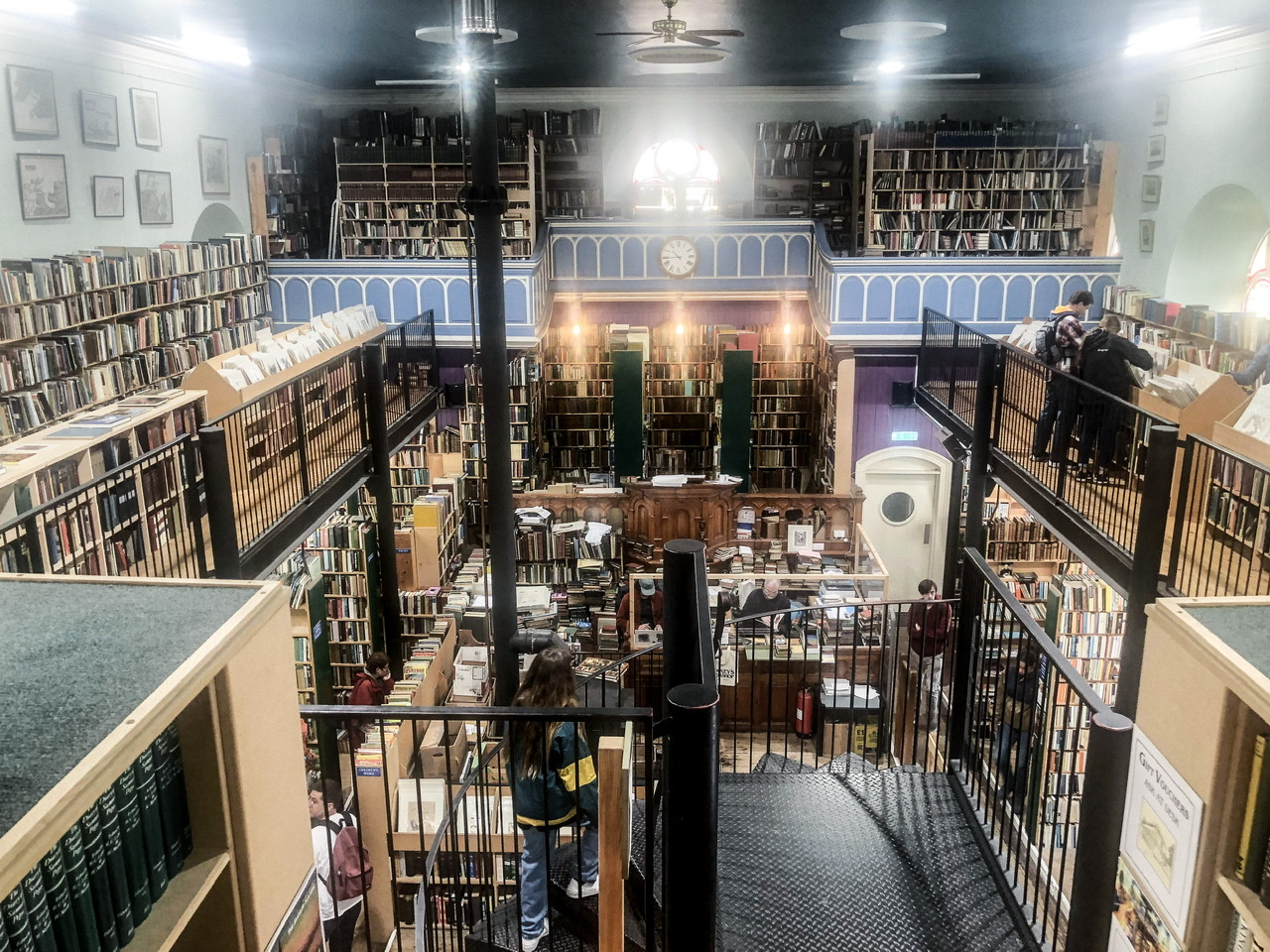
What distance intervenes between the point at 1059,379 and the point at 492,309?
14.5ft

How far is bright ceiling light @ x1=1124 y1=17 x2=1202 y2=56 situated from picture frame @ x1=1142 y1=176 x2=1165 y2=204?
4.18 ft

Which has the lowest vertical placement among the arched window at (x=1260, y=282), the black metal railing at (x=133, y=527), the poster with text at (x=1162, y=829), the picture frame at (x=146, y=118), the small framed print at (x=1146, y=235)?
the black metal railing at (x=133, y=527)

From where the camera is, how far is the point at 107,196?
29.5 ft

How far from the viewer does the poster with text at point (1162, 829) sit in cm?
188

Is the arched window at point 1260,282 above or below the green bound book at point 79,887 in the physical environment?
above

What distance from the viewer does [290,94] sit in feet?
43.7

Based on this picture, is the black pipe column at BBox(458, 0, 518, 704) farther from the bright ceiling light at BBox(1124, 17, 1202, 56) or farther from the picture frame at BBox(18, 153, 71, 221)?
the bright ceiling light at BBox(1124, 17, 1202, 56)

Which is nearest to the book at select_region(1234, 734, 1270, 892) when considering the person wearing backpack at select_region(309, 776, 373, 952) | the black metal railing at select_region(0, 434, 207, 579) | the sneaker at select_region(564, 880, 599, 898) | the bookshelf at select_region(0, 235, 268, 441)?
the sneaker at select_region(564, 880, 599, 898)

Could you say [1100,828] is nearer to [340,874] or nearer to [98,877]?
[98,877]

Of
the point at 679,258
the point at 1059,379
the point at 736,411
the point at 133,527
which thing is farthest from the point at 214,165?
the point at 1059,379

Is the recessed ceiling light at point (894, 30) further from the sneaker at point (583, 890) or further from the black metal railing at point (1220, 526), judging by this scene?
the sneaker at point (583, 890)

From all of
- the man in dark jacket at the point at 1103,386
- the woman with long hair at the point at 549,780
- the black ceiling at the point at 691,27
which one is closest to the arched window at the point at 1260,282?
the black ceiling at the point at 691,27

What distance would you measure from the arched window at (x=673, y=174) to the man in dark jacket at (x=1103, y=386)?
8420 millimetres

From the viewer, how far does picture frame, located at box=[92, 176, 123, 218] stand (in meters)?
8.79
